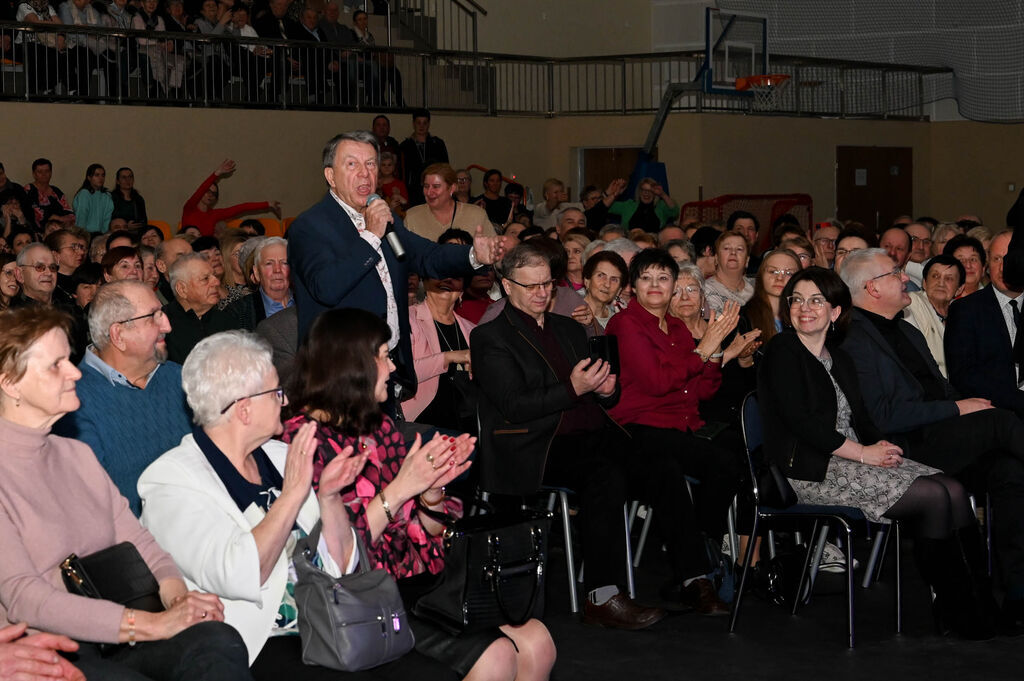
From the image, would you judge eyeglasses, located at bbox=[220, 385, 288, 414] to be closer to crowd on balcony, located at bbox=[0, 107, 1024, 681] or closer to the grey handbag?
crowd on balcony, located at bbox=[0, 107, 1024, 681]

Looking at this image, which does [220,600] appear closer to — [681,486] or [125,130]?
[681,486]

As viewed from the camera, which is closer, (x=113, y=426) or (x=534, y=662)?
(x=534, y=662)

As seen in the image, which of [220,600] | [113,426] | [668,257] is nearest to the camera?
[220,600]

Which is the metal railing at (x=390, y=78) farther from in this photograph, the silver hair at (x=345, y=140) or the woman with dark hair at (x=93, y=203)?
Result: the silver hair at (x=345, y=140)

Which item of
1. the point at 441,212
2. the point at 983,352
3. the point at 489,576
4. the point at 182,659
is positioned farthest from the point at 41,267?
the point at 983,352

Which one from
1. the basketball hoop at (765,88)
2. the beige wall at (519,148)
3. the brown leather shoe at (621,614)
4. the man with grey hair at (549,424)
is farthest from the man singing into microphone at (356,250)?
the basketball hoop at (765,88)

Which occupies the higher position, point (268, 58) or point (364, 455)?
point (268, 58)

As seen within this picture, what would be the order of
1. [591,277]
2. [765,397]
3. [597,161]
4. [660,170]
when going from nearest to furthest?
1. [765,397]
2. [591,277]
3. [660,170]
4. [597,161]

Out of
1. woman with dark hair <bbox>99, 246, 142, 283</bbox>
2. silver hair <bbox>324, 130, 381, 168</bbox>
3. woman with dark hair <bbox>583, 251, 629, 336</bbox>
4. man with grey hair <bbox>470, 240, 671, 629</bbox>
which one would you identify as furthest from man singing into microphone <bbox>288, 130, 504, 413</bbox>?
woman with dark hair <bbox>99, 246, 142, 283</bbox>

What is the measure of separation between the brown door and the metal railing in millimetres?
515

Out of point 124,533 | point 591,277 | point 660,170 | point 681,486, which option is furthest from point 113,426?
point 660,170

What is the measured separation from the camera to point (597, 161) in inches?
610

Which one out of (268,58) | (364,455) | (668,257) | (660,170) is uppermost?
(268,58)

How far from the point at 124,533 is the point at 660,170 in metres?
10.5
